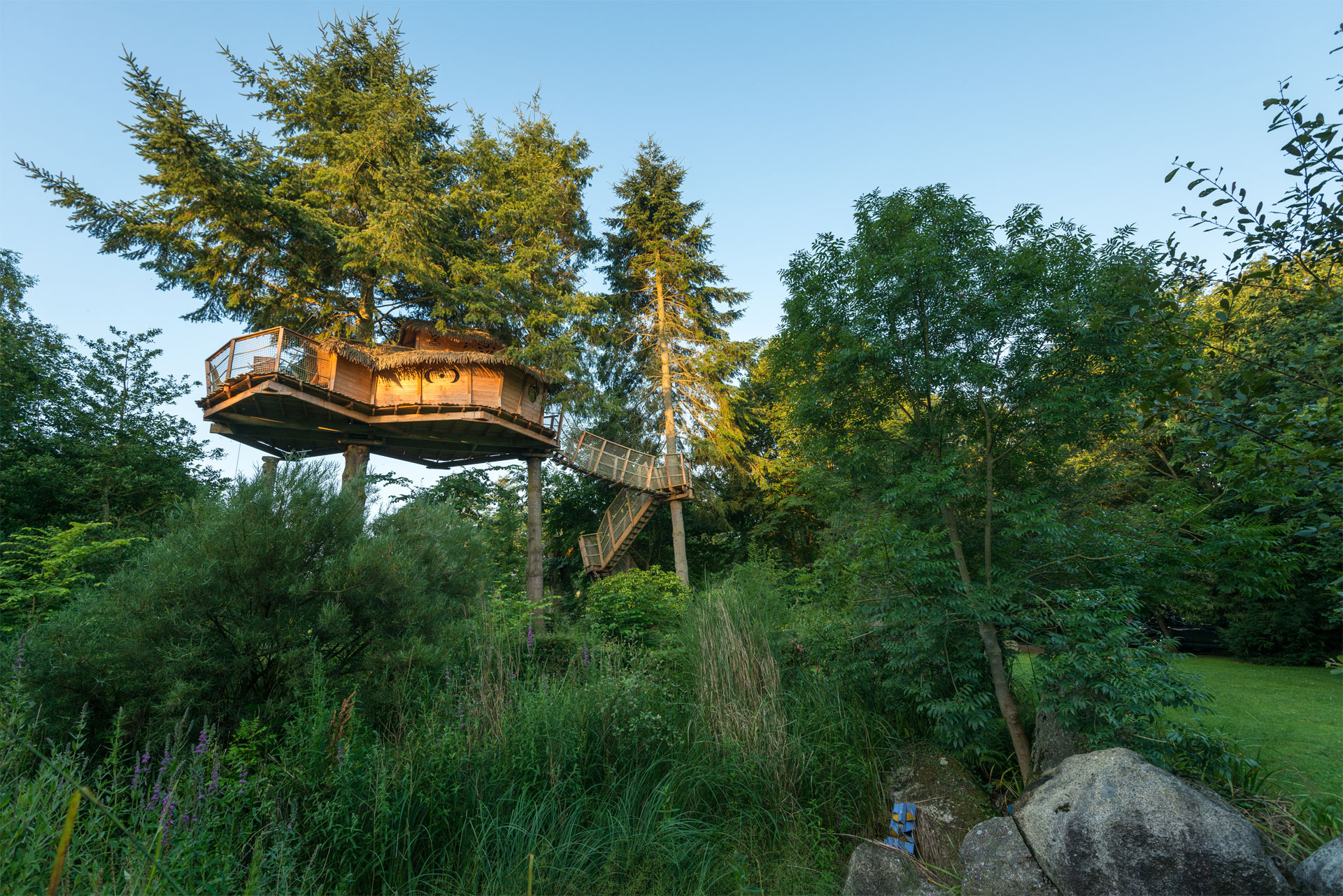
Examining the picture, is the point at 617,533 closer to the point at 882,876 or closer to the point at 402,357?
the point at 402,357

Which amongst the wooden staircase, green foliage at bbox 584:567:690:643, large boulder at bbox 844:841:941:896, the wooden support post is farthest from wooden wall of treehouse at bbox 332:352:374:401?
large boulder at bbox 844:841:941:896

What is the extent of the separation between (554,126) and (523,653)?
18.8 meters

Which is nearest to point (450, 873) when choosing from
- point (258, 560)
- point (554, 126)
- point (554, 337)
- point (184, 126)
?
point (258, 560)

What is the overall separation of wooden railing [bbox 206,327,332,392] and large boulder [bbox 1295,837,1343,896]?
1659cm

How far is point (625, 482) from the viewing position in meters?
18.8

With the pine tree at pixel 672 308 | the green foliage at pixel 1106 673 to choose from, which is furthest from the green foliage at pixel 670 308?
the green foliage at pixel 1106 673

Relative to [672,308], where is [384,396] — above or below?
below

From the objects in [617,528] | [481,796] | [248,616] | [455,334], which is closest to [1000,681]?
[481,796]

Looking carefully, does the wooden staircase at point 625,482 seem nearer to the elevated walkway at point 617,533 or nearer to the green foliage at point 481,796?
the elevated walkway at point 617,533

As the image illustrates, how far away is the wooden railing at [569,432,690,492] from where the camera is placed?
Result: 61.1 ft

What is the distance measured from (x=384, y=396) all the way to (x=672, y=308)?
31.9 feet

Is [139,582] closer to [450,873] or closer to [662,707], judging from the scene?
[450,873]

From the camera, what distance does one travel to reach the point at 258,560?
502cm

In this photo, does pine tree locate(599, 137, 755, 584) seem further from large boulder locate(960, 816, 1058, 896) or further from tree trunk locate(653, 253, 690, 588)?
large boulder locate(960, 816, 1058, 896)
